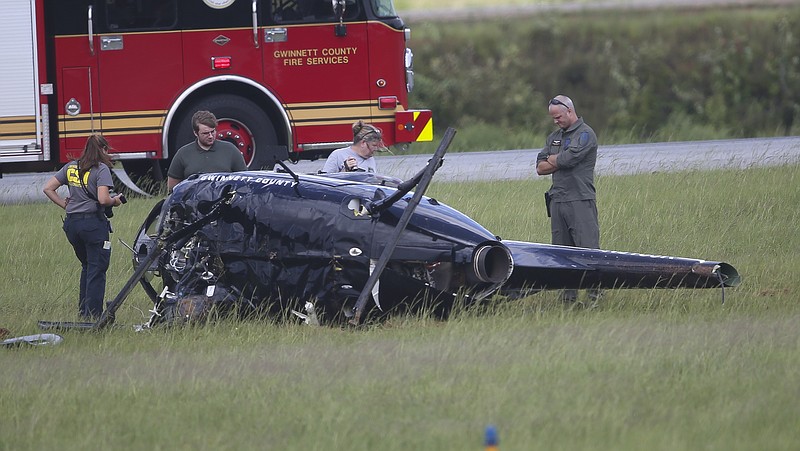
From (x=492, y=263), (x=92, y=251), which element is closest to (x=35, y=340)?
(x=92, y=251)

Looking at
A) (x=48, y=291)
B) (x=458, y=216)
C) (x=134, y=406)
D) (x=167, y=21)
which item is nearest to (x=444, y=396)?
(x=134, y=406)

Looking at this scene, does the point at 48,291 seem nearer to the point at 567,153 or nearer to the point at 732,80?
the point at 567,153

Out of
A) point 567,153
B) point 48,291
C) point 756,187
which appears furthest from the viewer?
point 756,187

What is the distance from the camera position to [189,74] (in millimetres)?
15641

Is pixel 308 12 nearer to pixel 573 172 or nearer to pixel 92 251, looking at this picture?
pixel 92 251

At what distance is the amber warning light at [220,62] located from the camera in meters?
15.6

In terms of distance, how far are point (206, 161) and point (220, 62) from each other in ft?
18.6

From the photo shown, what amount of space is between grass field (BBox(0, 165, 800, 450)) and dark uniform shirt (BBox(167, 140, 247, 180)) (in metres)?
1.29

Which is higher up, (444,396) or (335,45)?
(335,45)

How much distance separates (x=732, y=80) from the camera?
32438 millimetres

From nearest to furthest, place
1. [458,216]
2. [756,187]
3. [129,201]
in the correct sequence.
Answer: [458,216], [756,187], [129,201]

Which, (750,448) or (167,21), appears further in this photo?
(167,21)

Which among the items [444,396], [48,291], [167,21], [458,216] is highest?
[167,21]

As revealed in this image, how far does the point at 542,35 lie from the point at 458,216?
2673 centimetres
